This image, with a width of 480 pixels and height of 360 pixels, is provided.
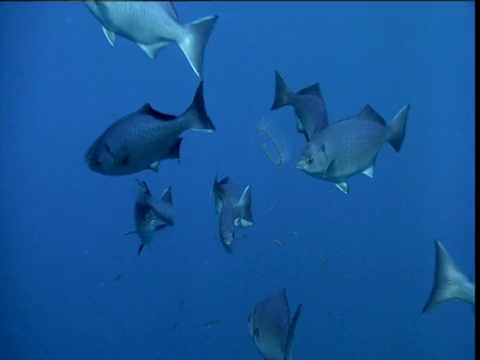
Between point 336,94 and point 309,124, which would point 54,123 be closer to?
point 336,94

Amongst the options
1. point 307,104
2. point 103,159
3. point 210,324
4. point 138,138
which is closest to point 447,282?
point 307,104

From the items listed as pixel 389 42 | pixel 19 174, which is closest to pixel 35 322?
pixel 19 174

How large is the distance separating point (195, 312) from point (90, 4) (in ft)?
13.2

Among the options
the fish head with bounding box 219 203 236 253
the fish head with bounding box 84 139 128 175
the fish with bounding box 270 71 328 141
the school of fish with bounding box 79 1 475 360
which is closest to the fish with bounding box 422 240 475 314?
the school of fish with bounding box 79 1 475 360

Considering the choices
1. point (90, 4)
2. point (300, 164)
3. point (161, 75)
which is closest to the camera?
point (90, 4)

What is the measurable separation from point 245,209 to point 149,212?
1.63 ft

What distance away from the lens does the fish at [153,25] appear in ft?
7.18

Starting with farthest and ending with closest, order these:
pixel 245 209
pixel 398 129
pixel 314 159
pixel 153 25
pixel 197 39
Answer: pixel 245 209, pixel 398 129, pixel 314 159, pixel 197 39, pixel 153 25

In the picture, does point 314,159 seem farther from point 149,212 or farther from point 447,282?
point 149,212

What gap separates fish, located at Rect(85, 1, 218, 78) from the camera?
7.18ft

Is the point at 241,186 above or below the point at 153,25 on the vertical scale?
below

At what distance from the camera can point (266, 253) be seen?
5.81 metres

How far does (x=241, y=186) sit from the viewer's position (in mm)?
5582

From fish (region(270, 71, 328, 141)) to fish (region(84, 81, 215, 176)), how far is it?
0.44m
